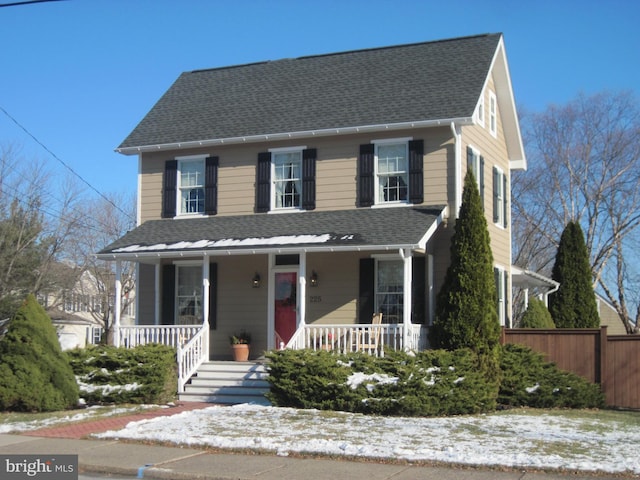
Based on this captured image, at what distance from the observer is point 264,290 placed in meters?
20.0

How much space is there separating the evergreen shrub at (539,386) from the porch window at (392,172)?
4.41 m

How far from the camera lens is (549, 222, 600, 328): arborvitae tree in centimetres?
2342

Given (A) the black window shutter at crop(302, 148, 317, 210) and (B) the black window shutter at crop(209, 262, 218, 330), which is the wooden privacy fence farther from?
(B) the black window shutter at crop(209, 262, 218, 330)

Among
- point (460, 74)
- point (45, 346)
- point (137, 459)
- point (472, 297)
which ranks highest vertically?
point (460, 74)

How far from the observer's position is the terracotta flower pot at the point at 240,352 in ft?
63.5

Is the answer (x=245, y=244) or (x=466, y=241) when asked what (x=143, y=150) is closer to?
(x=245, y=244)

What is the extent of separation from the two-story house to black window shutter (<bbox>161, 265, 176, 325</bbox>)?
0.03 m

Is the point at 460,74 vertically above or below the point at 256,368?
above

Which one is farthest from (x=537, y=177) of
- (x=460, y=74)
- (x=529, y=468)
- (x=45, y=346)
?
(x=529, y=468)

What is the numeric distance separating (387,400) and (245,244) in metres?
5.25

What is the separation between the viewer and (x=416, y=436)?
39.6 feet

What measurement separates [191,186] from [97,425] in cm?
889

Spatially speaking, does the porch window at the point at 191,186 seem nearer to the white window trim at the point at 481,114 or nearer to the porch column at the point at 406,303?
the porch column at the point at 406,303

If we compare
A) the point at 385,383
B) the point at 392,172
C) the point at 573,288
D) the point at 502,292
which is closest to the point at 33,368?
the point at 385,383
